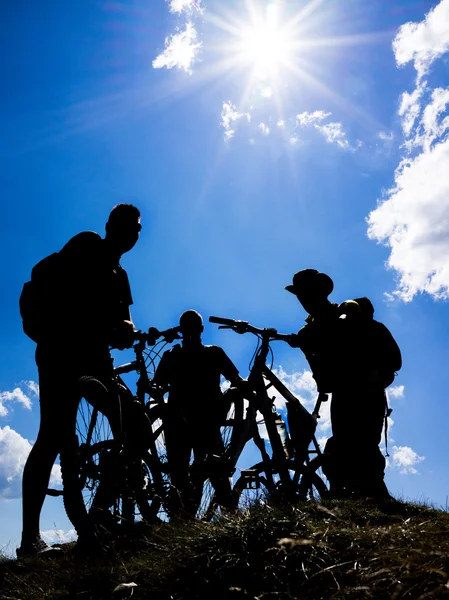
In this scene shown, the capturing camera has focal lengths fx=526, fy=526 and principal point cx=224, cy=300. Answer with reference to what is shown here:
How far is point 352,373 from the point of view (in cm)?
544

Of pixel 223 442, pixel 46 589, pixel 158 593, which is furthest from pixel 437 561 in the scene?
pixel 223 442

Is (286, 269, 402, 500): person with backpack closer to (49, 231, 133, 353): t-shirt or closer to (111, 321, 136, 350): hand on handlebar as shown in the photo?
(111, 321, 136, 350): hand on handlebar

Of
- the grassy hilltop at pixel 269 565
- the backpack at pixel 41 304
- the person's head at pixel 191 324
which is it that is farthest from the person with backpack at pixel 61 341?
the person's head at pixel 191 324

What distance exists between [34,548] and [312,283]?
3.50 metres

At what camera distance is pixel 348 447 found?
5.39m

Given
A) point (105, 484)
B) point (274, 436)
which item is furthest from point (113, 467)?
point (274, 436)

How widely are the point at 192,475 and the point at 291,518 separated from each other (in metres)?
2.33

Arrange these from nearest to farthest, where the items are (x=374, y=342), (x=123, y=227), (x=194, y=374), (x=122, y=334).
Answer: (x=123, y=227) < (x=122, y=334) < (x=374, y=342) < (x=194, y=374)

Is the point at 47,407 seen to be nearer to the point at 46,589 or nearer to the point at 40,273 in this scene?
the point at 40,273

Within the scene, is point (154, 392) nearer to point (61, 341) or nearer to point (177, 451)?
point (177, 451)

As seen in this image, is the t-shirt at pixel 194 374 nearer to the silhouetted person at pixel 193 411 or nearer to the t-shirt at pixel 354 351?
the silhouetted person at pixel 193 411

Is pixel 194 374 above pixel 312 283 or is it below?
below

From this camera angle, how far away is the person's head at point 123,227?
4.66 m

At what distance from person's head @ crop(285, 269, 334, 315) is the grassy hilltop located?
97.8 inches
